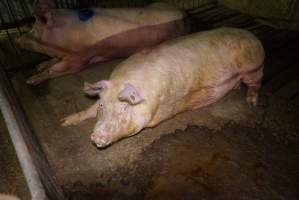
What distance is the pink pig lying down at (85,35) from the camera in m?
4.55

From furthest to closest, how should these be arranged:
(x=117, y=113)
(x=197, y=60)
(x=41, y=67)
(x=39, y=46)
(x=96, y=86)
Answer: (x=39, y=46) → (x=41, y=67) → (x=197, y=60) → (x=96, y=86) → (x=117, y=113)

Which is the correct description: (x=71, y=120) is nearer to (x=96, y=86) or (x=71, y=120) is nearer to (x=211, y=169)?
(x=96, y=86)

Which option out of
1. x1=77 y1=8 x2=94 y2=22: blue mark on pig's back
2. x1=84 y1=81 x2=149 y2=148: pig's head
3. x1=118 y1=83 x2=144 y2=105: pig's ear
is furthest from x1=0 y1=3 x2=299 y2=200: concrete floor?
x1=77 y1=8 x2=94 y2=22: blue mark on pig's back

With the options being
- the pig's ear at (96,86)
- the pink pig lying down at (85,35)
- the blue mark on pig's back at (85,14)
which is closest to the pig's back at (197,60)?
the pig's ear at (96,86)

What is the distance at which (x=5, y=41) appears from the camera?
207 inches

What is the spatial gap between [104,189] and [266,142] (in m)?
1.95

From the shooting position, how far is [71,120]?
3.73 metres

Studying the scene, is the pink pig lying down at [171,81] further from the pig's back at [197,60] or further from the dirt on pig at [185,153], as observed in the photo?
the dirt on pig at [185,153]

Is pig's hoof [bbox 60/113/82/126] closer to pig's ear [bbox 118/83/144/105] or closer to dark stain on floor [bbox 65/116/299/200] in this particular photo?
dark stain on floor [bbox 65/116/299/200]

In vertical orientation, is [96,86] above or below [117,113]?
above

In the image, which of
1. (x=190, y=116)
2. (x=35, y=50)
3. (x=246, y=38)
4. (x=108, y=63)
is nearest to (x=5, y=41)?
(x=35, y=50)

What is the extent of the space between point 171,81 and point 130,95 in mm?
676

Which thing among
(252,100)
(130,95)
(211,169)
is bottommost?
(211,169)

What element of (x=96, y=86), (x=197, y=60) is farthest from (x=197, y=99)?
(x=96, y=86)
